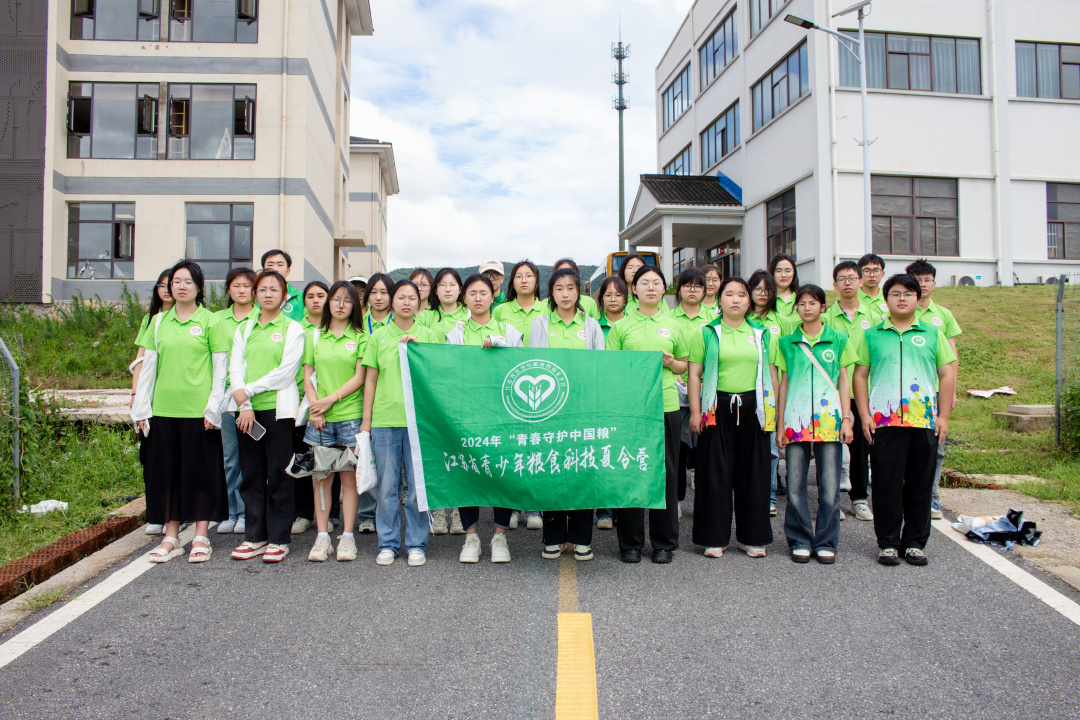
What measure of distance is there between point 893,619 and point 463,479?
8.90 ft

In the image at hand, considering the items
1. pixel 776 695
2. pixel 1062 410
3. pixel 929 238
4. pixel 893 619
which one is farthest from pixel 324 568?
pixel 929 238

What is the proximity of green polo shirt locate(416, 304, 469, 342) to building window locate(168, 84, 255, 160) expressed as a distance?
16.6 m

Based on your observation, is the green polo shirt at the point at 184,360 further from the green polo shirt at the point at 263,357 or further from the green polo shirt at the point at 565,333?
the green polo shirt at the point at 565,333

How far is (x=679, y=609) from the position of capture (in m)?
4.05

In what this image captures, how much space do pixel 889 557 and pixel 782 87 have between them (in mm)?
22799

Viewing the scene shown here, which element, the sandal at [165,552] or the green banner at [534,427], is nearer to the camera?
the green banner at [534,427]

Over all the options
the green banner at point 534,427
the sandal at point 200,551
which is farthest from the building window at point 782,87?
the sandal at point 200,551

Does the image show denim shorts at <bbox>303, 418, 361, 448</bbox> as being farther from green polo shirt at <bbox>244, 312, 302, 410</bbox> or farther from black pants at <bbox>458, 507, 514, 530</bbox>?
black pants at <bbox>458, 507, 514, 530</bbox>

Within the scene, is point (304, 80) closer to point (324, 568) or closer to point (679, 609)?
point (324, 568)

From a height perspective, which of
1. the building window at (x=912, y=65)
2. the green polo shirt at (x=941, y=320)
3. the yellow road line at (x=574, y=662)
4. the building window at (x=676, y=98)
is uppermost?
the building window at (x=676, y=98)

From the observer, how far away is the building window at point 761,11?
24.5 metres

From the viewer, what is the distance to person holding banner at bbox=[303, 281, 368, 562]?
515cm

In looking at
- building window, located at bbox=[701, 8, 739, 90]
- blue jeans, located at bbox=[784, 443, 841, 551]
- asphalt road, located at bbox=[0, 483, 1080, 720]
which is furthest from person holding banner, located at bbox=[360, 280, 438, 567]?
building window, located at bbox=[701, 8, 739, 90]

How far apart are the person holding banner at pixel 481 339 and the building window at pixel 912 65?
20289 millimetres
